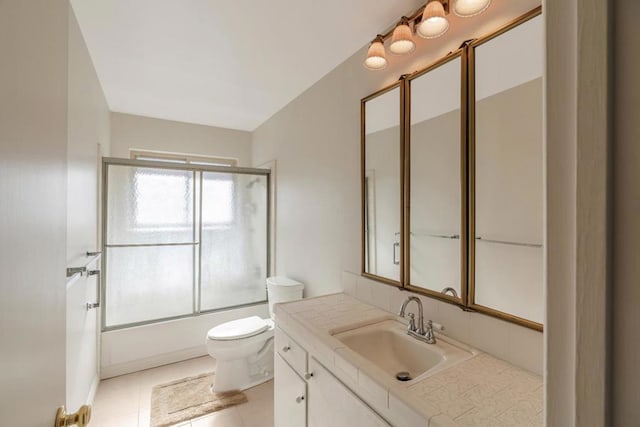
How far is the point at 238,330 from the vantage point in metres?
2.39

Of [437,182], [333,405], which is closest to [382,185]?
[437,182]

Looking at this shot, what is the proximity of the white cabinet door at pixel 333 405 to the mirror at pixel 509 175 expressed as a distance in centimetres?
62

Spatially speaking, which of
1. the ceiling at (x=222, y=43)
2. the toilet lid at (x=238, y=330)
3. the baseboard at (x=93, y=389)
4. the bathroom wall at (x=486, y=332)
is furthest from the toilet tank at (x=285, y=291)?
the ceiling at (x=222, y=43)

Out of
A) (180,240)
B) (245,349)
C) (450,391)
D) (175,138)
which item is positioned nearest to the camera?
(450,391)

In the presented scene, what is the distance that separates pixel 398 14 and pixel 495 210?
1.18m

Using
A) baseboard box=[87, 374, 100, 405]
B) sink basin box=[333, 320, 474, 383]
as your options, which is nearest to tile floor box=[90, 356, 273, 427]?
baseboard box=[87, 374, 100, 405]

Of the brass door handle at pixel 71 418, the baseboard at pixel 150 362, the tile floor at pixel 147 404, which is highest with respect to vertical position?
the brass door handle at pixel 71 418

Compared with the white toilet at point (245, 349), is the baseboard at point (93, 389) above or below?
below

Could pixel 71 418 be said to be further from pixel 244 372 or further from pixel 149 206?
pixel 149 206

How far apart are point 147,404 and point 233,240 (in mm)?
1600

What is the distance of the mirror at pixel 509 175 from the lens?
106cm

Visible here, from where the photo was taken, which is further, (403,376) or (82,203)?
(82,203)

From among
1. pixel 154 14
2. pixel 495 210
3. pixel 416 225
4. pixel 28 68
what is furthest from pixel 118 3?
pixel 495 210

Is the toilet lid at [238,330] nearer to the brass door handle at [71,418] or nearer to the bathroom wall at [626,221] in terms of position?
the brass door handle at [71,418]
